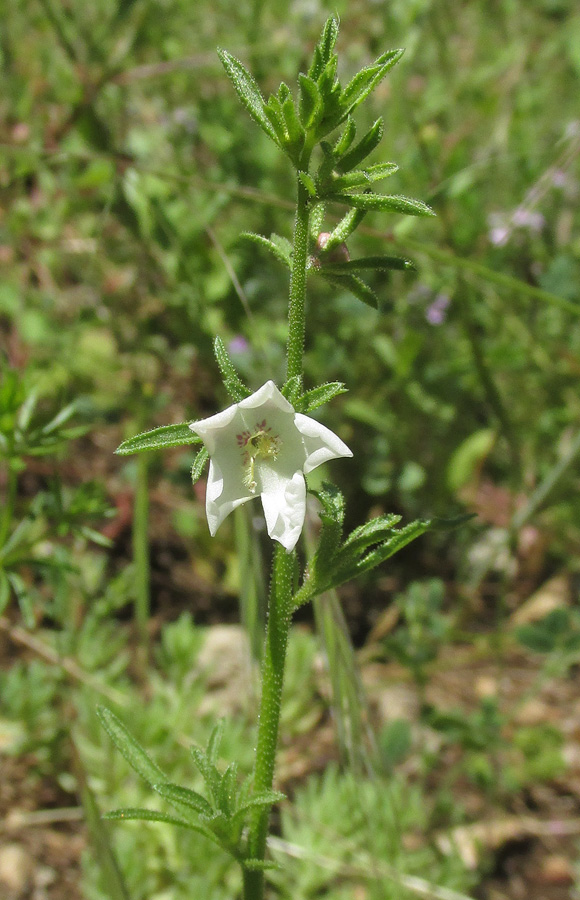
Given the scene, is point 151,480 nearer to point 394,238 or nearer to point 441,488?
point 441,488

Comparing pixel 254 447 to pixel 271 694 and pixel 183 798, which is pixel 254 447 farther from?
pixel 183 798

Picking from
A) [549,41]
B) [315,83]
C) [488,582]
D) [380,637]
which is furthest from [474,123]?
Answer: [315,83]

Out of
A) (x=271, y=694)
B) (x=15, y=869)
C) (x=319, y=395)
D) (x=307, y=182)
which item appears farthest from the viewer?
(x=15, y=869)

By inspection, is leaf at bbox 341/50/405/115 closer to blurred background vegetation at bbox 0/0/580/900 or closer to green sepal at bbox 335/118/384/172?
green sepal at bbox 335/118/384/172

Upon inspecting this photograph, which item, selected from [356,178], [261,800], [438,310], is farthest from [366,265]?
[438,310]

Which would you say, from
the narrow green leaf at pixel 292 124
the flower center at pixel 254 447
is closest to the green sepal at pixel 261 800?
the flower center at pixel 254 447

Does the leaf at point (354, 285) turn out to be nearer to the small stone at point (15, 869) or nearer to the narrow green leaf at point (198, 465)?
the narrow green leaf at point (198, 465)
